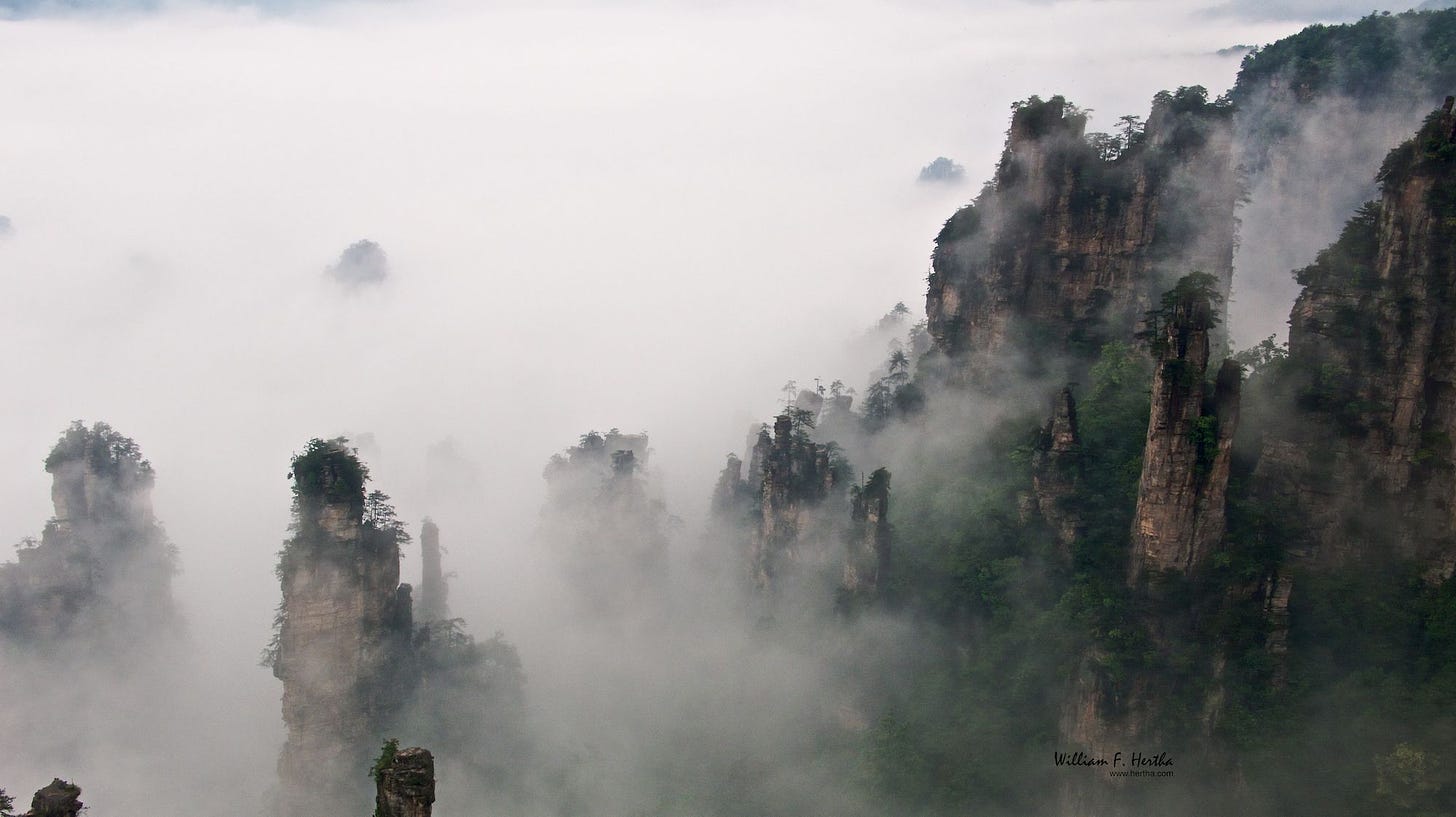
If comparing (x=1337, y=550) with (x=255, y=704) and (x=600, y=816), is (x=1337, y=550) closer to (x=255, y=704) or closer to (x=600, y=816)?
(x=600, y=816)

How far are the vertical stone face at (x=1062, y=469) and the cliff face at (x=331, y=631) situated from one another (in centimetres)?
3598

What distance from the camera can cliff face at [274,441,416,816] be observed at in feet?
195

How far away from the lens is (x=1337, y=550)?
42.2m

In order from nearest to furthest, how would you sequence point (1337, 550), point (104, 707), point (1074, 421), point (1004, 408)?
point (1337, 550) → point (1074, 421) → point (1004, 408) → point (104, 707)

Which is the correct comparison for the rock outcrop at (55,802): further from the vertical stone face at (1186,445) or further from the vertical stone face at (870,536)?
the vertical stone face at (1186,445)

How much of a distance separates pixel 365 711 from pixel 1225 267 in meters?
53.8

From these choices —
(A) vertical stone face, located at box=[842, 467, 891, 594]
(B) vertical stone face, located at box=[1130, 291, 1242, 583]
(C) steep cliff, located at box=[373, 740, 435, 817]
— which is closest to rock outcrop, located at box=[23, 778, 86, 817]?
(C) steep cliff, located at box=[373, 740, 435, 817]

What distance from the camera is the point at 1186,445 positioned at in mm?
41375

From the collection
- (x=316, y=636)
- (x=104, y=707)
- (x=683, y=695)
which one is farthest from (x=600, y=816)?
(x=104, y=707)

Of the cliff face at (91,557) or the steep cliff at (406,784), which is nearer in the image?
the steep cliff at (406,784)

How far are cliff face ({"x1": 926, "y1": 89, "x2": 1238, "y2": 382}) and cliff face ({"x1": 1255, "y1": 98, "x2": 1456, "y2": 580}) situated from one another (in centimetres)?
1580

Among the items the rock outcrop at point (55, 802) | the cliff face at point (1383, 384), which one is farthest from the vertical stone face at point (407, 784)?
the cliff face at point (1383, 384)

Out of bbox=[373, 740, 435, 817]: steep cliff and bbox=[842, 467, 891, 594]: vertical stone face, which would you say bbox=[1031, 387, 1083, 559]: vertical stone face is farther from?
bbox=[373, 740, 435, 817]: steep cliff

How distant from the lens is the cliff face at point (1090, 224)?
5844cm
